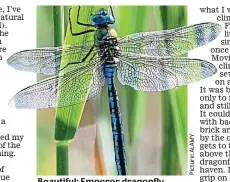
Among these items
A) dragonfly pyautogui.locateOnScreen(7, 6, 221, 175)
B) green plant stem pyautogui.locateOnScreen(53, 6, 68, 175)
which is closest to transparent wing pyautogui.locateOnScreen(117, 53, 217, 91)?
dragonfly pyautogui.locateOnScreen(7, 6, 221, 175)

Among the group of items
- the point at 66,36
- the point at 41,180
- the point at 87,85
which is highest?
the point at 66,36

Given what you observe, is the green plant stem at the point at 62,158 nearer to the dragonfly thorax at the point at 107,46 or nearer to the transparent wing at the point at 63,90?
the transparent wing at the point at 63,90

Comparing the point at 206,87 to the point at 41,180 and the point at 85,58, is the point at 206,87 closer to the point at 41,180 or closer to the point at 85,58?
the point at 85,58

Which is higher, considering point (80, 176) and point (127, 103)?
point (127, 103)

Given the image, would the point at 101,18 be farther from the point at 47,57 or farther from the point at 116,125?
the point at 116,125

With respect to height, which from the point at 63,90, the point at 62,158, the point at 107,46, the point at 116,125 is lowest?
the point at 62,158

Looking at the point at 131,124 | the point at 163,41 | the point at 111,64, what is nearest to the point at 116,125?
the point at 131,124

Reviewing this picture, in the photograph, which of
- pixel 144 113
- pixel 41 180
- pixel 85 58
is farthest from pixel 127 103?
pixel 41 180
